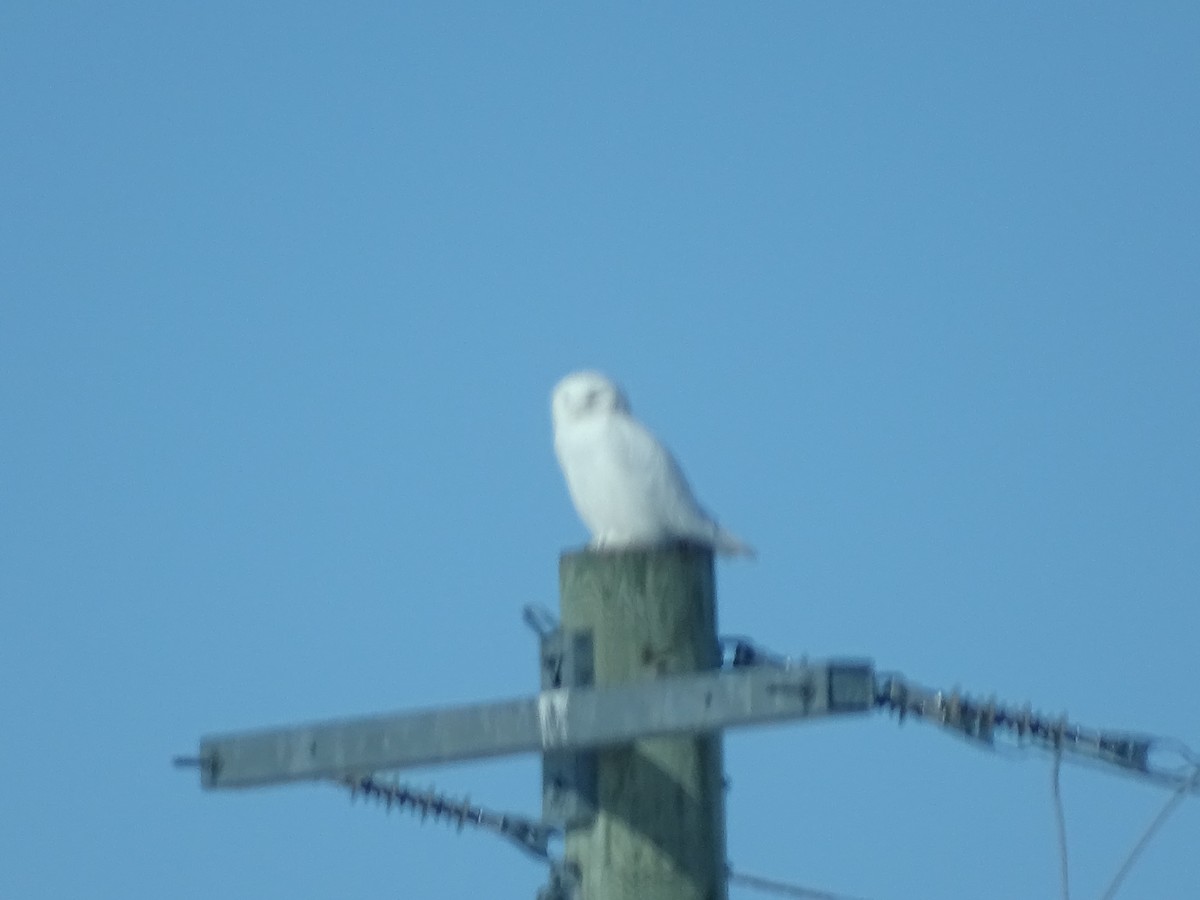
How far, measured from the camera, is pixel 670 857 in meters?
3.76

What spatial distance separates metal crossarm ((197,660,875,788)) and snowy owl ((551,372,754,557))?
6.99 feet

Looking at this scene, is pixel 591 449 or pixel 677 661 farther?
pixel 591 449

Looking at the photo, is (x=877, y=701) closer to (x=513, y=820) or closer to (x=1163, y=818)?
(x=1163, y=818)

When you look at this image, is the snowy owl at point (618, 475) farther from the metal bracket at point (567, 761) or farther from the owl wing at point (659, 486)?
the metal bracket at point (567, 761)

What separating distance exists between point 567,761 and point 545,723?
0.43 feet

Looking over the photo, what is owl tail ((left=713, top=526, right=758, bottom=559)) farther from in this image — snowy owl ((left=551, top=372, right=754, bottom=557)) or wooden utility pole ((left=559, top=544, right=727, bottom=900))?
wooden utility pole ((left=559, top=544, right=727, bottom=900))

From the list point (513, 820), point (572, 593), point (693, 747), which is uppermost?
point (572, 593)

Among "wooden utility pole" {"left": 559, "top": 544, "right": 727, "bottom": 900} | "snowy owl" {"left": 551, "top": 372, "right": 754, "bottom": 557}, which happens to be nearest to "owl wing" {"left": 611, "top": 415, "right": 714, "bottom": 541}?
"snowy owl" {"left": 551, "top": 372, "right": 754, "bottom": 557}

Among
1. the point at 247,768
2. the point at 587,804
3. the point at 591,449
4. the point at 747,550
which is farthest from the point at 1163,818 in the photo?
the point at 591,449

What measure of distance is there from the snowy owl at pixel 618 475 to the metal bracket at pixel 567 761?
2137 mm

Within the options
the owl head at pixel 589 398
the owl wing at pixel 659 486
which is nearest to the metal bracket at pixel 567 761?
the owl wing at pixel 659 486

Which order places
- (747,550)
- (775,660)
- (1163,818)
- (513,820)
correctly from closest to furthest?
(775,660)
(1163,818)
(513,820)
(747,550)

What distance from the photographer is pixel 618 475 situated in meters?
6.93

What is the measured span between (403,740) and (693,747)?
57 centimetres
